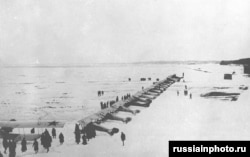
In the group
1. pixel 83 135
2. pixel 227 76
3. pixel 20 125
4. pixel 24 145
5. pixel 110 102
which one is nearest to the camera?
pixel 24 145

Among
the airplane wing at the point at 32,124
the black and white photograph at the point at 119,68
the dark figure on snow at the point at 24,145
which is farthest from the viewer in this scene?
the airplane wing at the point at 32,124

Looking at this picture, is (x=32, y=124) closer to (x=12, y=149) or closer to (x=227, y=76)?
(x=12, y=149)

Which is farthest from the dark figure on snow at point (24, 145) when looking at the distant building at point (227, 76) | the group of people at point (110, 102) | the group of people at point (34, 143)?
the distant building at point (227, 76)

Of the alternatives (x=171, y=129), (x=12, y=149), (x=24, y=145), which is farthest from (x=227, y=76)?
(x=12, y=149)

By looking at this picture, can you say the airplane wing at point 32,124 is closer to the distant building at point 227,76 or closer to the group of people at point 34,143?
the group of people at point 34,143

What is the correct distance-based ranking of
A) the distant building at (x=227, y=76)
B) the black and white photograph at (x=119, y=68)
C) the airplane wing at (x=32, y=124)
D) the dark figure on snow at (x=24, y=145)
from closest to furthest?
the dark figure on snow at (x=24, y=145), the black and white photograph at (x=119, y=68), the airplane wing at (x=32, y=124), the distant building at (x=227, y=76)

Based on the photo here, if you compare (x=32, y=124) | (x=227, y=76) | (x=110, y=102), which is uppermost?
(x=227, y=76)

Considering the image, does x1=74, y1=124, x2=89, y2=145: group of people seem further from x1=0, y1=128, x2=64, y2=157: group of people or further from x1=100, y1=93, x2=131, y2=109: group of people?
x1=100, y1=93, x2=131, y2=109: group of people

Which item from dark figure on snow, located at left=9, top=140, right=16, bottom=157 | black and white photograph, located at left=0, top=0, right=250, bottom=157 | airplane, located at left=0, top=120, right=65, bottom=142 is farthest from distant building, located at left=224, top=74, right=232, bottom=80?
dark figure on snow, located at left=9, top=140, right=16, bottom=157

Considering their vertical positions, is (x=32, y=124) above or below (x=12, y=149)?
above
